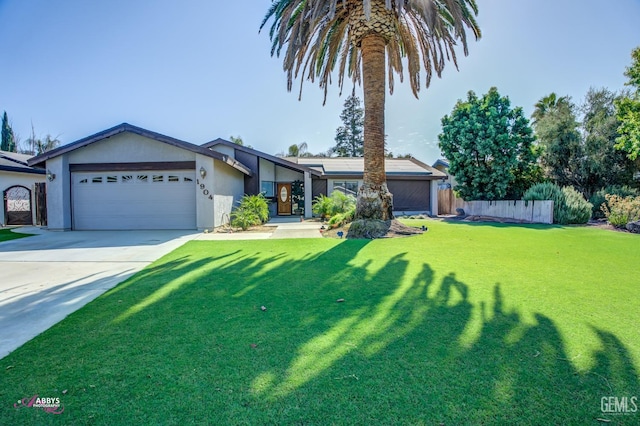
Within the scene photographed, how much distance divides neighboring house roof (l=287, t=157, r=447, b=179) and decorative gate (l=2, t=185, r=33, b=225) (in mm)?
15578

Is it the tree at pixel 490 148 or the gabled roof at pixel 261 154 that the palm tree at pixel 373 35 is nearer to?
the gabled roof at pixel 261 154

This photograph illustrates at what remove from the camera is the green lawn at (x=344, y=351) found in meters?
2.05

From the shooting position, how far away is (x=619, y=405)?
6.72 ft

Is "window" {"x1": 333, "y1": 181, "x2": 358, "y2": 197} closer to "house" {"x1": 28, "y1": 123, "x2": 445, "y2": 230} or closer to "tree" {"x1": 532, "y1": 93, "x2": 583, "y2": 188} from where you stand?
"house" {"x1": 28, "y1": 123, "x2": 445, "y2": 230}

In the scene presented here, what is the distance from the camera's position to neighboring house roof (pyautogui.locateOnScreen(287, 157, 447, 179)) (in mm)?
20609

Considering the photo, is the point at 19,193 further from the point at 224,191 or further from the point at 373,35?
the point at 373,35

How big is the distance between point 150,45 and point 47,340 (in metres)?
14.4

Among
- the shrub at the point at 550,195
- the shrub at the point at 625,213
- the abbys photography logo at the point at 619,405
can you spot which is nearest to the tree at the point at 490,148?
the shrub at the point at 550,195

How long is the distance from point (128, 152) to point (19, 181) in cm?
801

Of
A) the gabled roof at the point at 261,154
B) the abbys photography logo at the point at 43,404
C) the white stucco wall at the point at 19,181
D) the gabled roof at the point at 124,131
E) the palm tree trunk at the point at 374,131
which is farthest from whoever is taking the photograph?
the gabled roof at the point at 261,154

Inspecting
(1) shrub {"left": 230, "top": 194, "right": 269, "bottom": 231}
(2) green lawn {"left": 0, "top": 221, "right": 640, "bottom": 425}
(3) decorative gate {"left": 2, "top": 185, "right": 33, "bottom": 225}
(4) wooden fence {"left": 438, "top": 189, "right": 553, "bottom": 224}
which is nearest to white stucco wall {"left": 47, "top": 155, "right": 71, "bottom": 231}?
(3) decorative gate {"left": 2, "top": 185, "right": 33, "bottom": 225}

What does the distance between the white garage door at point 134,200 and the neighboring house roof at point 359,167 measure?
31.2ft

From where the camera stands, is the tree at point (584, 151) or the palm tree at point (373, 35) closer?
the palm tree at point (373, 35)

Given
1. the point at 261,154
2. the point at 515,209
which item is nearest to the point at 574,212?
the point at 515,209
